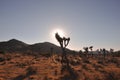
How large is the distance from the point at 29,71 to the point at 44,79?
392cm

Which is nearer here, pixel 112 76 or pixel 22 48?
pixel 112 76

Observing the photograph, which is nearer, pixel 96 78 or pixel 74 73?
pixel 96 78

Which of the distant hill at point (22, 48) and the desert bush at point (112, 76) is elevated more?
the distant hill at point (22, 48)

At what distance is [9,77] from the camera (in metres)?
21.8

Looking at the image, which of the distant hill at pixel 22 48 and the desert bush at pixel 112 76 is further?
the distant hill at pixel 22 48

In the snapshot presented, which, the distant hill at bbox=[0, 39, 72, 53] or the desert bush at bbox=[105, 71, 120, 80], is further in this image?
the distant hill at bbox=[0, 39, 72, 53]

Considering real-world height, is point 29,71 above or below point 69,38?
below

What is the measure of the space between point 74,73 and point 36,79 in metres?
5.68

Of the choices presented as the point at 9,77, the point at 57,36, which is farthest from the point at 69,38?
the point at 9,77

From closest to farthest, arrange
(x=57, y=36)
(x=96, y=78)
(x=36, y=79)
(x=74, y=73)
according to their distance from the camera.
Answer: (x=36, y=79)
(x=96, y=78)
(x=74, y=73)
(x=57, y=36)

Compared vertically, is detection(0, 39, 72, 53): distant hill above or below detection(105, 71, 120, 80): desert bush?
above

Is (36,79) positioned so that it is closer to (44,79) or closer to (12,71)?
(44,79)

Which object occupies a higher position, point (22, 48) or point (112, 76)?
point (22, 48)

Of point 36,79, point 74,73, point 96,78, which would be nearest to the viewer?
point 36,79
